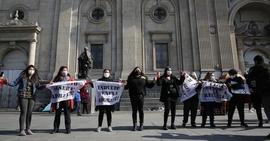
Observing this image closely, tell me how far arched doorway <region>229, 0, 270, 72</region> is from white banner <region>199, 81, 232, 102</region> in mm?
14932

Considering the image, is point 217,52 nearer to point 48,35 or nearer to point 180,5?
point 180,5

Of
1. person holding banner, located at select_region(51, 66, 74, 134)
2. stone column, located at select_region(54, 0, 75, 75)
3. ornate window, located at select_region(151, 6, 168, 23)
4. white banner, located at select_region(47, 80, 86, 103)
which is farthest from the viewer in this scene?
ornate window, located at select_region(151, 6, 168, 23)

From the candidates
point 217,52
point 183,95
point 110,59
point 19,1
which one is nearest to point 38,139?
point 183,95

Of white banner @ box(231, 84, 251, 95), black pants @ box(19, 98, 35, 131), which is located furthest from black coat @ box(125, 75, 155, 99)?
white banner @ box(231, 84, 251, 95)

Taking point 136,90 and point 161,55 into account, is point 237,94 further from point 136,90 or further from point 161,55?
point 161,55

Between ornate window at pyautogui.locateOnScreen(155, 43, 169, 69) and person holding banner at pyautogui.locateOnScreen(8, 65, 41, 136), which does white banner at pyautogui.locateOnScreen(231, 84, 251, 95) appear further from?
ornate window at pyautogui.locateOnScreen(155, 43, 169, 69)

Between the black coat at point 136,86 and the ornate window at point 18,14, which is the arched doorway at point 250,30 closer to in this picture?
the black coat at point 136,86

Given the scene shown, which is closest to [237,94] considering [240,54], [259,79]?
[259,79]

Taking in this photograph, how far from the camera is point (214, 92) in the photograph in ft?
31.7

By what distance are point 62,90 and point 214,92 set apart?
514 centimetres

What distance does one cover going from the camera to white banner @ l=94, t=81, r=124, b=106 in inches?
340

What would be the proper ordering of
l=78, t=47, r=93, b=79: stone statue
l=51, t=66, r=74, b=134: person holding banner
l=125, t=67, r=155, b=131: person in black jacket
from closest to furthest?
l=51, t=66, r=74, b=134: person holding banner, l=125, t=67, r=155, b=131: person in black jacket, l=78, t=47, r=93, b=79: stone statue

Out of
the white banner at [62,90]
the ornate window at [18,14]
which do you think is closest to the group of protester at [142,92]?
the white banner at [62,90]

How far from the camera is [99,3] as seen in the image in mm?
24719
